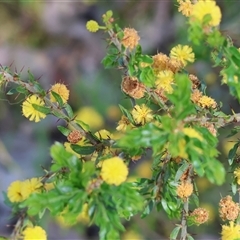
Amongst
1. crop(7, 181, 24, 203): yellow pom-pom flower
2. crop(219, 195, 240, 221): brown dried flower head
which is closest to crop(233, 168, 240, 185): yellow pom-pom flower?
crop(219, 195, 240, 221): brown dried flower head

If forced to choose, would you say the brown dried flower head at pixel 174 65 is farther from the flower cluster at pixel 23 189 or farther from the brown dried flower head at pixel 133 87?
the flower cluster at pixel 23 189

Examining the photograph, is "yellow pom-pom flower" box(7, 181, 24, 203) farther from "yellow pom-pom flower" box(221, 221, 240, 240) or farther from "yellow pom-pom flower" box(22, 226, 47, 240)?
"yellow pom-pom flower" box(221, 221, 240, 240)

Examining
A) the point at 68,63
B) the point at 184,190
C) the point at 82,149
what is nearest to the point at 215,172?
the point at 184,190

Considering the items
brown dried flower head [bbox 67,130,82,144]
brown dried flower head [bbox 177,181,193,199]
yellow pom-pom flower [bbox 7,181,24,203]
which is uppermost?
brown dried flower head [bbox 67,130,82,144]

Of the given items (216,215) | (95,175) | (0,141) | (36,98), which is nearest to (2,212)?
(0,141)

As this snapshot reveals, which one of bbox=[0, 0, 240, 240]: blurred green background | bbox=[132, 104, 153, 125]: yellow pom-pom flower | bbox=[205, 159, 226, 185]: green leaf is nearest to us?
bbox=[205, 159, 226, 185]: green leaf

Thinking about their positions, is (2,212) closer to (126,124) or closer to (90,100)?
(90,100)

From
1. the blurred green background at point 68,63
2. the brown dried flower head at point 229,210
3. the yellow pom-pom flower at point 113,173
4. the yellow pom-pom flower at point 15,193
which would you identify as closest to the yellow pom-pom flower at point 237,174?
the brown dried flower head at point 229,210
